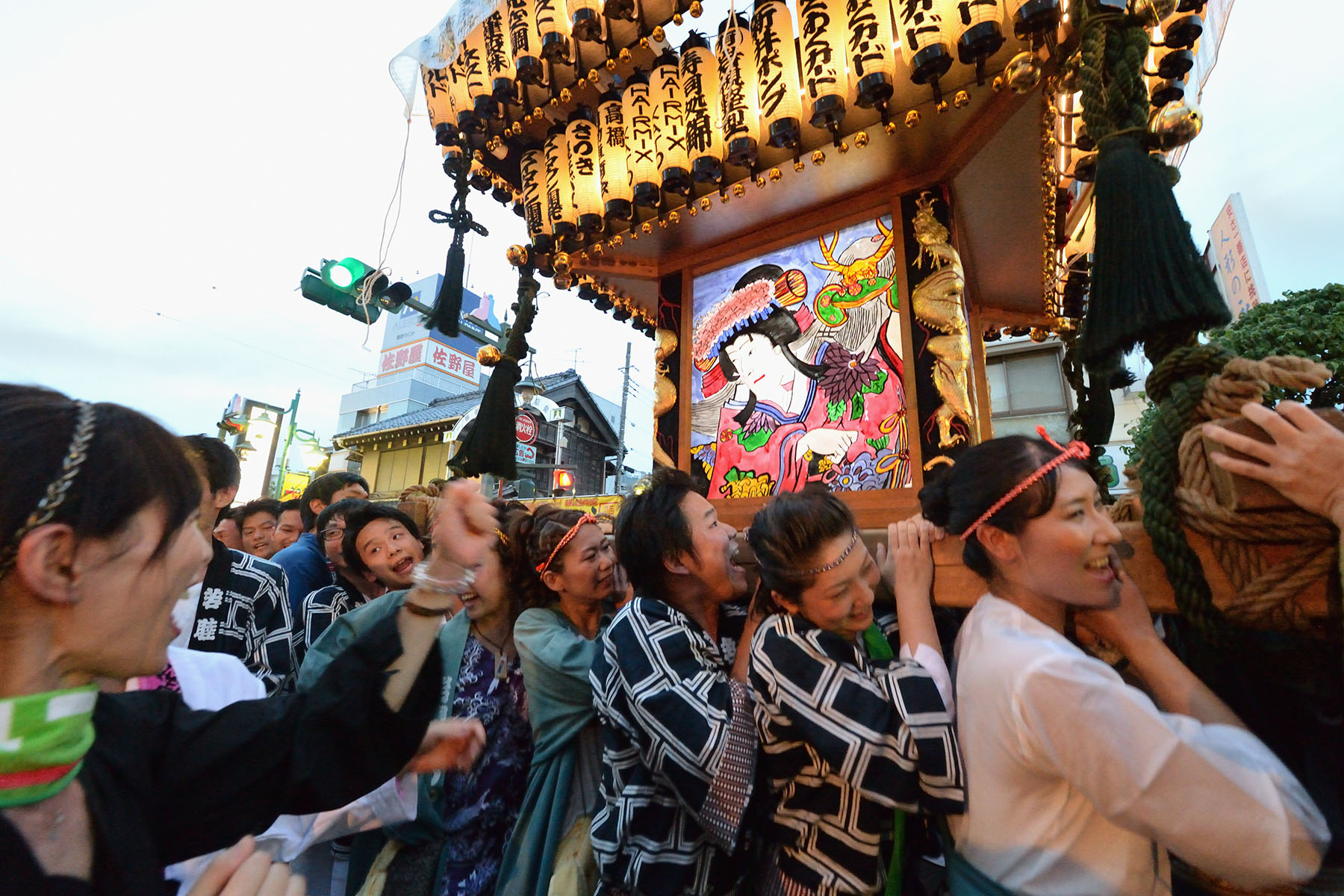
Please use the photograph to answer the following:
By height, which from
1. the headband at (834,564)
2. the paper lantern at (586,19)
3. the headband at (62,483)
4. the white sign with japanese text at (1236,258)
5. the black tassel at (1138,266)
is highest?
the white sign with japanese text at (1236,258)

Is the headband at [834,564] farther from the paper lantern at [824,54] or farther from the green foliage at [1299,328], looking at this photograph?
the green foliage at [1299,328]

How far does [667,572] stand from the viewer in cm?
200

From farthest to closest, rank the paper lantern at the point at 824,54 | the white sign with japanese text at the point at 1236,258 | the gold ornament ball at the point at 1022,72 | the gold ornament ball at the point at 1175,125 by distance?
1. the white sign with japanese text at the point at 1236,258
2. the paper lantern at the point at 824,54
3. the gold ornament ball at the point at 1022,72
4. the gold ornament ball at the point at 1175,125

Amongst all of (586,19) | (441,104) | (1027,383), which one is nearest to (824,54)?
(586,19)

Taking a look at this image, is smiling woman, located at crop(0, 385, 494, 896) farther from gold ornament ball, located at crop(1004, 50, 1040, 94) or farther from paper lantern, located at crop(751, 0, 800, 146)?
paper lantern, located at crop(751, 0, 800, 146)

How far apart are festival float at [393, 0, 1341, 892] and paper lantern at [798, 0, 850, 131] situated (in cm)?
2

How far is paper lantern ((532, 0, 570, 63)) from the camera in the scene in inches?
151

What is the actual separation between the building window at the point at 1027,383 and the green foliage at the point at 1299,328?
3.79 metres

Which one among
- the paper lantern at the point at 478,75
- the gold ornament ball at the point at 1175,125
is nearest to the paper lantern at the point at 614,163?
the paper lantern at the point at 478,75

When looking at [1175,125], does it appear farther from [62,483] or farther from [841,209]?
[841,209]

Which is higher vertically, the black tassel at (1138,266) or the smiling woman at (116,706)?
the black tassel at (1138,266)

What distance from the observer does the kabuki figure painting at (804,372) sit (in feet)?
13.3

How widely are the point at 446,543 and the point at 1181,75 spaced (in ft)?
14.1

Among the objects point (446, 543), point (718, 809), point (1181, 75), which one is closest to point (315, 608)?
point (446, 543)
